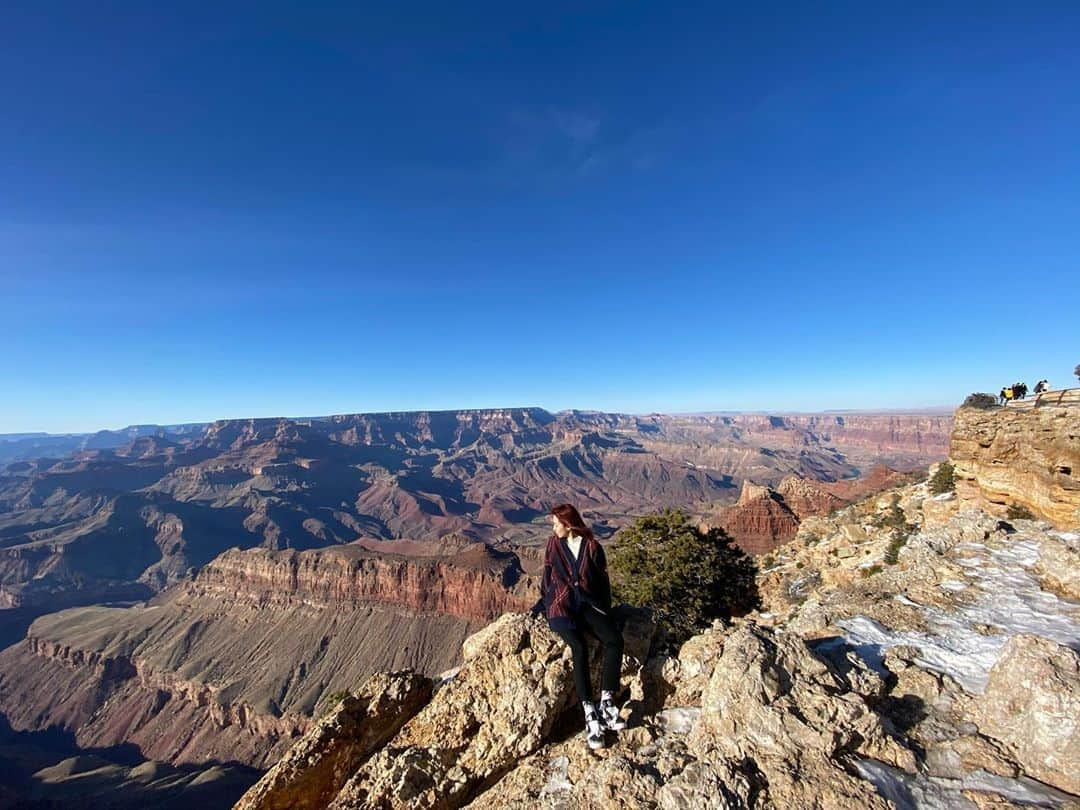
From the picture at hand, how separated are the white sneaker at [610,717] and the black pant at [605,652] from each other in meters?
0.20

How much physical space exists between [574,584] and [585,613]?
0.45 meters

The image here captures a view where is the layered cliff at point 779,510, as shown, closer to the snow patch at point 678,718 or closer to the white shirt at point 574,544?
the snow patch at point 678,718

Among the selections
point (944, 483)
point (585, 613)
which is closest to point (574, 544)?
point (585, 613)

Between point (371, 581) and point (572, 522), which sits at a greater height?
point (572, 522)

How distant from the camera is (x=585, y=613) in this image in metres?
5.93

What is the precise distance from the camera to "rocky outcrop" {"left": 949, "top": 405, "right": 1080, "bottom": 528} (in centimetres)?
1459

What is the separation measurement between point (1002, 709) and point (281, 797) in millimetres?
9561

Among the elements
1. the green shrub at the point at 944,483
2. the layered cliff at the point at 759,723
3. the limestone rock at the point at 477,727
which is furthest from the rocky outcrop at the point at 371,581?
the limestone rock at the point at 477,727


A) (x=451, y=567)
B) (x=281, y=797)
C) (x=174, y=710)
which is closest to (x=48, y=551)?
(x=174, y=710)

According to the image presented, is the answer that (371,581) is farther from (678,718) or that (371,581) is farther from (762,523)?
(678,718)

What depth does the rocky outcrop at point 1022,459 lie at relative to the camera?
14.6 metres

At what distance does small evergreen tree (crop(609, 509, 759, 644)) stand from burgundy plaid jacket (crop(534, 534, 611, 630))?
38.8ft

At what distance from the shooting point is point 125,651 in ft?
236

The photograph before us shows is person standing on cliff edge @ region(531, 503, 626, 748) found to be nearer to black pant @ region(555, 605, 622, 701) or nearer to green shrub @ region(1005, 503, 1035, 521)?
black pant @ region(555, 605, 622, 701)
